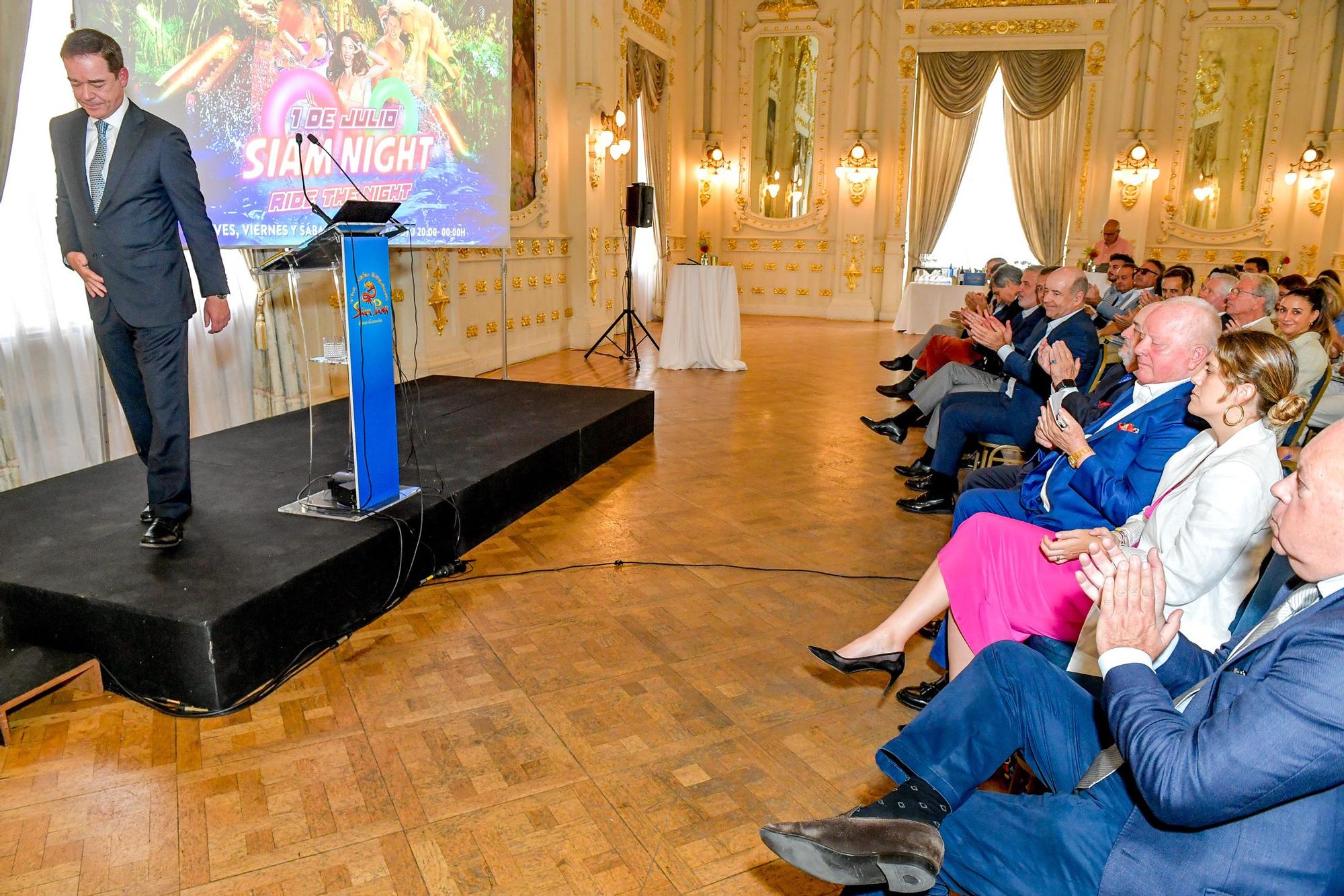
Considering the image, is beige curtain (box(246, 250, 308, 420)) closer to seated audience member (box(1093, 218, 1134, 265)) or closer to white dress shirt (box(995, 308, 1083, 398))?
white dress shirt (box(995, 308, 1083, 398))

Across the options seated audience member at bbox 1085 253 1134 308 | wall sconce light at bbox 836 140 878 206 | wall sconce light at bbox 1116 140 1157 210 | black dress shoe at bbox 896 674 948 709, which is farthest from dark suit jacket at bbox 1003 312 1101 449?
wall sconce light at bbox 1116 140 1157 210

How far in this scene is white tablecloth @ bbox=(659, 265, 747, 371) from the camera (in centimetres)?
805

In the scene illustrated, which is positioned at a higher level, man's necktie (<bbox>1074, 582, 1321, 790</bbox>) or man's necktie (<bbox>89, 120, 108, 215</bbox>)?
man's necktie (<bbox>89, 120, 108, 215</bbox>)

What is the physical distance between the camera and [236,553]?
2654 millimetres

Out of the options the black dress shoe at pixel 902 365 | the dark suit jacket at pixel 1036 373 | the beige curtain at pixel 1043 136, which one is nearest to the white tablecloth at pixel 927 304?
the beige curtain at pixel 1043 136

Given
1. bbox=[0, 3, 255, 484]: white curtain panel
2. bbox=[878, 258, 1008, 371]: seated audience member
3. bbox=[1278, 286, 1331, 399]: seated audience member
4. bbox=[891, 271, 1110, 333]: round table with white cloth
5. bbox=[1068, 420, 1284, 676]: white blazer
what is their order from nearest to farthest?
bbox=[1068, 420, 1284, 676]: white blazer < bbox=[1278, 286, 1331, 399]: seated audience member < bbox=[0, 3, 255, 484]: white curtain panel < bbox=[878, 258, 1008, 371]: seated audience member < bbox=[891, 271, 1110, 333]: round table with white cloth

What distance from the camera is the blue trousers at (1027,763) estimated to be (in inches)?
51.6

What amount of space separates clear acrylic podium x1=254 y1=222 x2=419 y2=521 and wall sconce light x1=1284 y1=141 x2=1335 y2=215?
1228 cm

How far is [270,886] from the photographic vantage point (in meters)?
1.70

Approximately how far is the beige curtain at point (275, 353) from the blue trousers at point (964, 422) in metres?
3.62

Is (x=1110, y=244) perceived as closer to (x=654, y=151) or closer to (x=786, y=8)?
(x=654, y=151)

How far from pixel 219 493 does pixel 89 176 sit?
1147 millimetres

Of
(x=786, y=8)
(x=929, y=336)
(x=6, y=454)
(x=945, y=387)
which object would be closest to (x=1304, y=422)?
(x=945, y=387)

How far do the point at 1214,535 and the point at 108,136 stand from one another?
10.3 feet
